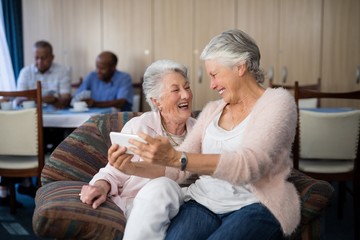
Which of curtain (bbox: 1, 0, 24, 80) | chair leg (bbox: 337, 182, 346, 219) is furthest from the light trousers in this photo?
curtain (bbox: 1, 0, 24, 80)

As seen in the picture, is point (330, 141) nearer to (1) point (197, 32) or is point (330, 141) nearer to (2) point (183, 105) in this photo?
(2) point (183, 105)

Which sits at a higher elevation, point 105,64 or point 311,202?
point 105,64

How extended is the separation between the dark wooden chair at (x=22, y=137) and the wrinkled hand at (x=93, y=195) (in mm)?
1387

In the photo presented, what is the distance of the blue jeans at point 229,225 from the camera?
1413 millimetres

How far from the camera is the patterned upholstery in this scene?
1493mm

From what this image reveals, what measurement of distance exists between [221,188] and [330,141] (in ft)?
4.53

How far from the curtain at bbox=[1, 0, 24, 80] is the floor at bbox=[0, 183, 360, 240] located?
213 centimetres

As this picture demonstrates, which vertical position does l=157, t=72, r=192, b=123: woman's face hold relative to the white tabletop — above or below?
above

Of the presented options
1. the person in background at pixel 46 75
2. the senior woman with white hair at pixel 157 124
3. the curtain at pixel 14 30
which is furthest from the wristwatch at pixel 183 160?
the curtain at pixel 14 30

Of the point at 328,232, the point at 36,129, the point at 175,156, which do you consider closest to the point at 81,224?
the point at 175,156

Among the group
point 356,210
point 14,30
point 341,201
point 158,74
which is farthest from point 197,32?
point 158,74

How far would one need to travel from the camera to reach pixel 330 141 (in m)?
2.71

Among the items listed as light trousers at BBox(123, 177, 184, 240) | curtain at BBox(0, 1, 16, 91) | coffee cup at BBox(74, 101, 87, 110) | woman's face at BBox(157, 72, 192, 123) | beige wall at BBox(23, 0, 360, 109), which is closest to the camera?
light trousers at BBox(123, 177, 184, 240)

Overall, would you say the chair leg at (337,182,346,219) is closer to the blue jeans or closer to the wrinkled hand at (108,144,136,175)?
the blue jeans
